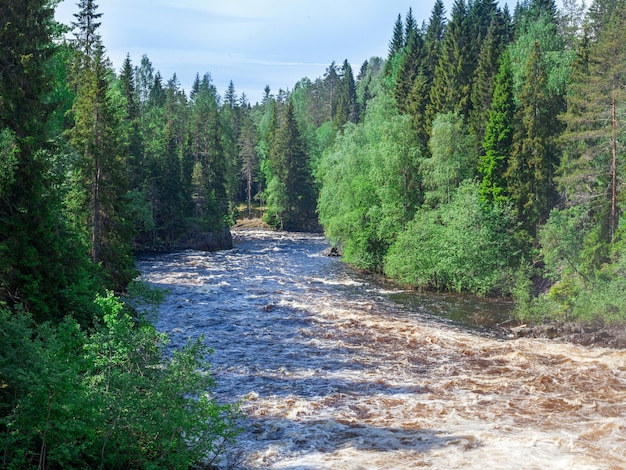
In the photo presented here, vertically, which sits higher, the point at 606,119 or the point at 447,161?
the point at 606,119

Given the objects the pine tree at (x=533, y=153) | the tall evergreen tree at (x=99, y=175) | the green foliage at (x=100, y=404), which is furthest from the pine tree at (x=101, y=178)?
the pine tree at (x=533, y=153)

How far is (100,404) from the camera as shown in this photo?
8859 millimetres

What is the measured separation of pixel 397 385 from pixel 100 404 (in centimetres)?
1052

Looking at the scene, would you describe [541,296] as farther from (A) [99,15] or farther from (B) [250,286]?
(A) [99,15]

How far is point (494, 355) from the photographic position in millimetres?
20422

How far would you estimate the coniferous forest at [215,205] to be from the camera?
9594 mm

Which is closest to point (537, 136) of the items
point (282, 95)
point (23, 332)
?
point (23, 332)

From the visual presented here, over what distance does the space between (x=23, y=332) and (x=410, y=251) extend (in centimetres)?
2883

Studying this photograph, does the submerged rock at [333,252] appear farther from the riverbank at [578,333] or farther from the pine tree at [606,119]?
the riverbank at [578,333]

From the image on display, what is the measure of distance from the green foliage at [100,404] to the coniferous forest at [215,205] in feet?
0.14

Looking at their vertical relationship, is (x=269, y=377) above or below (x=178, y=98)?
below

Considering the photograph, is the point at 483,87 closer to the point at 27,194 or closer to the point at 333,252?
the point at 333,252

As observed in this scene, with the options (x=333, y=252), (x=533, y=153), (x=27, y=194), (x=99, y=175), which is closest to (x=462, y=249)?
(x=533, y=153)

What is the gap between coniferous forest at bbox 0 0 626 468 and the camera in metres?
9.59
